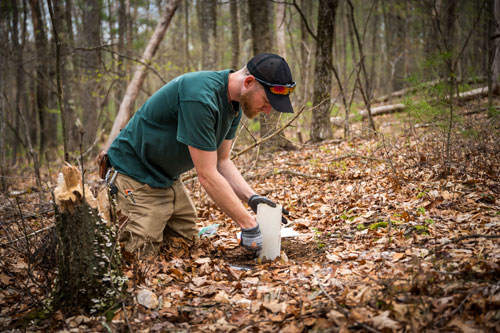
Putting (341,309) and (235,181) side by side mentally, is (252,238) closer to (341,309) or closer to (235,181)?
(235,181)

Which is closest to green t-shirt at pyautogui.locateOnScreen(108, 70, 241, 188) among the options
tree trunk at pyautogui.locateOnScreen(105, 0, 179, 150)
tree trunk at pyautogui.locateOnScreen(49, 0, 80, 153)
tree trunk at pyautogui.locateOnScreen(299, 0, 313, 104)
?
tree trunk at pyautogui.locateOnScreen(49, 0, 80, 153)

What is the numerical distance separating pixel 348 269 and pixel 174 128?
186cm

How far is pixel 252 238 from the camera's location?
117 inches

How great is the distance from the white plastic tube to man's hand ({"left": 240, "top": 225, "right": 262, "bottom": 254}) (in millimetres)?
98

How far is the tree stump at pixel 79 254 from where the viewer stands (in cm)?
216

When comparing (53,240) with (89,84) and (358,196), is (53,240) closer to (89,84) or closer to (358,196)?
(358,196)

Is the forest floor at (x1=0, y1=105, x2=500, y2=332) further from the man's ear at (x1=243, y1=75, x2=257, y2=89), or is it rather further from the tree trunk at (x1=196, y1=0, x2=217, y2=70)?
the tree trunk at (x1=196, y1=0, x2=217, y2=70)

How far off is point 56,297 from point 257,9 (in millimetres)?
6932

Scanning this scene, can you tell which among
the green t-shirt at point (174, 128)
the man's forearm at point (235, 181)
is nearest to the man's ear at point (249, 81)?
the green t-shirt at point (174, 128)

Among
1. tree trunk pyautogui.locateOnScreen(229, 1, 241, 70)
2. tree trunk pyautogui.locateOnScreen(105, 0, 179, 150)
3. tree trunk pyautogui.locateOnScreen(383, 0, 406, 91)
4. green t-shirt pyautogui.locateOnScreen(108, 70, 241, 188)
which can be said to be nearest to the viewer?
green t-shirt pyautogui.locateOnScreen(108, 70, 241, 188)

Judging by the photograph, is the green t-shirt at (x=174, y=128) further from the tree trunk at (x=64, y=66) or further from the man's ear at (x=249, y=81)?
the tree trunk at (x=64, y=66)

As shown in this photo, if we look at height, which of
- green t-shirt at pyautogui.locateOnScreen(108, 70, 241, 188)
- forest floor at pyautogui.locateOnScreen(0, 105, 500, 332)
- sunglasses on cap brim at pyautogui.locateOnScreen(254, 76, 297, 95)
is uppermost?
sunglasses on cap brim at pyautogui.locateOnScreen(254, 76, 297, 95)

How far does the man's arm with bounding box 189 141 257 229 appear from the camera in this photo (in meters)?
2.73

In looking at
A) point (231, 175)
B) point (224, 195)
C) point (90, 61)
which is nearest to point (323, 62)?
point (231, 175)
